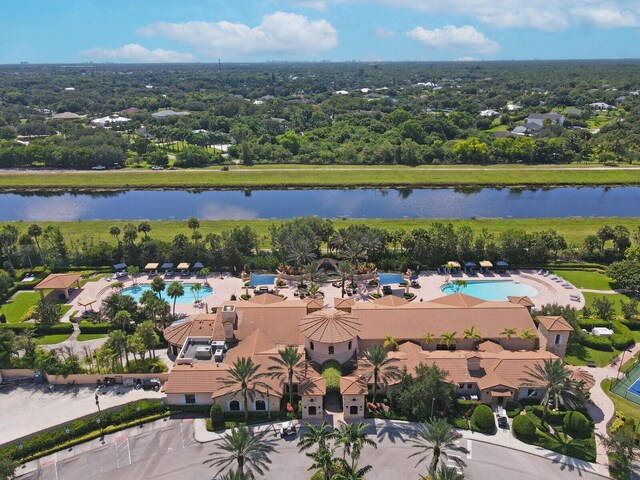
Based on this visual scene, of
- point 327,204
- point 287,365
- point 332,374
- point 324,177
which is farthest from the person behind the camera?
point 324,177

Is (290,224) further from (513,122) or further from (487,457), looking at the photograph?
(513,122)

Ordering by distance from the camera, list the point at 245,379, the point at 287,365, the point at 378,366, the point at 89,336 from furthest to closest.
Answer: the point at 89,336
the point at 378,366
the point at 287,365
the point at 245,379

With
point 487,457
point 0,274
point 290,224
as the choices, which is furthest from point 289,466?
point 0,274

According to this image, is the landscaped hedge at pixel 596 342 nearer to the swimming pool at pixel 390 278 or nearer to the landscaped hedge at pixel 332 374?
the swimming pool at pixel 390 278

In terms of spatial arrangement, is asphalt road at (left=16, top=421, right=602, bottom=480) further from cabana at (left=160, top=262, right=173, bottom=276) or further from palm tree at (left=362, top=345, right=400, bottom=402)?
cabana at (left=160, top=262, right=173, bottom=276)

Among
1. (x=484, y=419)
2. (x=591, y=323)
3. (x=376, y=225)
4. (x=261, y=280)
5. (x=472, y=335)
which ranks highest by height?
(x=472, y=335)

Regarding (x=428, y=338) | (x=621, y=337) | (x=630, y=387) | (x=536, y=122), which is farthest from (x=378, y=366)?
(x=536, y=122)

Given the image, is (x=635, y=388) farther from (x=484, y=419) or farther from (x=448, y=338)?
(x=448, y=338)
